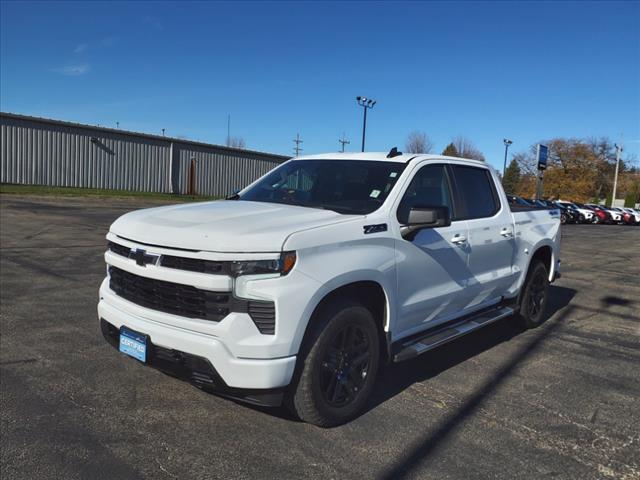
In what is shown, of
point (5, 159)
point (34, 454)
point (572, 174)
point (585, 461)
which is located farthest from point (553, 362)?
point (572, 174)

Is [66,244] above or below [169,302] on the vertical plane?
below

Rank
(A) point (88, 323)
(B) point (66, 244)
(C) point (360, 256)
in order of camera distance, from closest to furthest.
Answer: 1. (C) point (360, 256)
2. (A) point (88, 323)
3. (B) point (66, 244)

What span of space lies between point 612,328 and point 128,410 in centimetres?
592

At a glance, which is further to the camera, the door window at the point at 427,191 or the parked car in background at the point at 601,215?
the parked car in background at the point at 601,215

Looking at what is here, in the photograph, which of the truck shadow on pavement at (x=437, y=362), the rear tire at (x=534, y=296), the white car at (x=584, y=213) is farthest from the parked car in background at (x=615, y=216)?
the rear tire at (x=534, y=296)

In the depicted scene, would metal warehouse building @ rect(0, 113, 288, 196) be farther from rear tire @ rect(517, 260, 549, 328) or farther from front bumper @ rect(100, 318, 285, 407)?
front bumper @ rect(100, 318, 285, 407)

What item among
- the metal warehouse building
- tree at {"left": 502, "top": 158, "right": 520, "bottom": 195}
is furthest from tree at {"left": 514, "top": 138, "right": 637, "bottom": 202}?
the metal warehouse building

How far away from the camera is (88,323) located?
5.93 m

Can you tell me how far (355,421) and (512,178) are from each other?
352 feet

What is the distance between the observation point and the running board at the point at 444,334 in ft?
13.5

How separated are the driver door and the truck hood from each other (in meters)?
0.66

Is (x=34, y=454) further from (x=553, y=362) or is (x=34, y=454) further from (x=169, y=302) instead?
(x=553, y=362)

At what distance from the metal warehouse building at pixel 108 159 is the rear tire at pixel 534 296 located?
104ft

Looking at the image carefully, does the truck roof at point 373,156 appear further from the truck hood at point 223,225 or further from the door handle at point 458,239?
the truck hood at point 223,225
